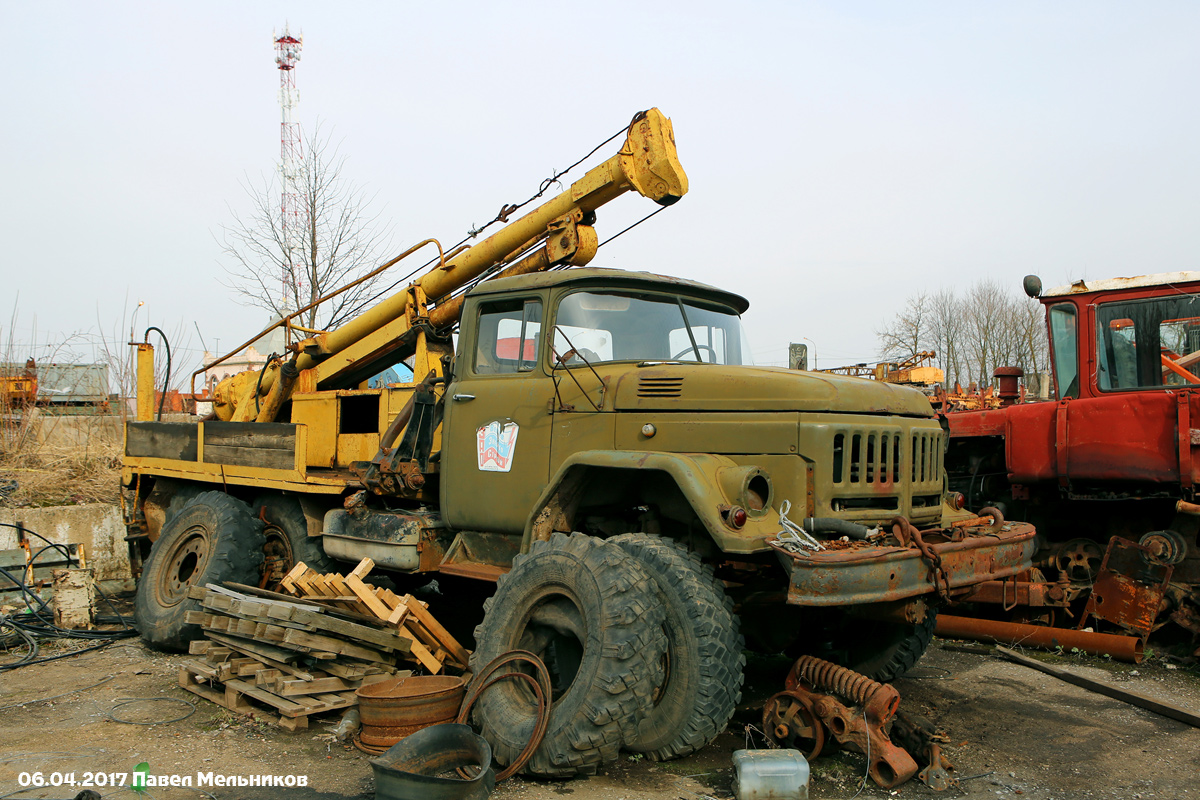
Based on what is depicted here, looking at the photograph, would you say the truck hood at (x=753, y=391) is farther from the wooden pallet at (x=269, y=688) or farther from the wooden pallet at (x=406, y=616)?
the wooden pallet at (x=269, y=688)

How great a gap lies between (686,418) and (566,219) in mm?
2377

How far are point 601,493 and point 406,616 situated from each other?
4.95ft

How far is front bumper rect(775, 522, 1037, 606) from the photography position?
3740 mm

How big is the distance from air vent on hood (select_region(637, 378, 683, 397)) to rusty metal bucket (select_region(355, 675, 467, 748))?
1898mm

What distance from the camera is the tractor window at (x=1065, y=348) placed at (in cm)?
710

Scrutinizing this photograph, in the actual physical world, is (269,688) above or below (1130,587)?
below

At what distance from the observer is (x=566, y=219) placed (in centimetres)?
640

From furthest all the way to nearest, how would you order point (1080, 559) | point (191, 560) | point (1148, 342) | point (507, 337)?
1. point (191, 560)
2. point (1080, 559)
3. point (1148, 342)
4. point (507, 337)

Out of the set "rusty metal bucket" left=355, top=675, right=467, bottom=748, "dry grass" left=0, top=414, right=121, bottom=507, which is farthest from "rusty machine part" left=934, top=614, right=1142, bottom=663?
"dry grass" left=0, top=414, right=121, bottom=507

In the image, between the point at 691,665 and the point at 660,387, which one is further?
the point at 660,387

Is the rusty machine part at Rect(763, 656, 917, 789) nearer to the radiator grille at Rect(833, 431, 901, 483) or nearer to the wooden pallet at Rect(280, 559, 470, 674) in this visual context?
the radiator grille at Rect(833, 431, 901, 483)

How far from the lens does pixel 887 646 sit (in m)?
5.40

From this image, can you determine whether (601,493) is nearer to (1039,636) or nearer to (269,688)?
(269,688)

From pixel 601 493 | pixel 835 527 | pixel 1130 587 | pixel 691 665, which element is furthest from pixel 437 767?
pixel 1130 587
